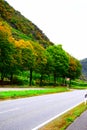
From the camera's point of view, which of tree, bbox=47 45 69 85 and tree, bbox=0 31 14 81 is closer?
tree, bbox=0 31 14 81

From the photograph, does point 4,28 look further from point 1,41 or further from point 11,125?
point 11,125

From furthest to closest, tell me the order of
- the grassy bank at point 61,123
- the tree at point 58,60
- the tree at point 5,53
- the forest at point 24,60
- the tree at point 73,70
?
the tree at point 73,70, the tree at point 58,60, the forest at point 24,60, the tree at point 5,53, the grassy bank at point 61,123

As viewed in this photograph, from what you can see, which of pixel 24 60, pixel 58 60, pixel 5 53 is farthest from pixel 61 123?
pixel 58 60

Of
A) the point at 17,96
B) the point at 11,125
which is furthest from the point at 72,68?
the point at 11,125

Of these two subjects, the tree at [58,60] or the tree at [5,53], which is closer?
the tree at [5,53]

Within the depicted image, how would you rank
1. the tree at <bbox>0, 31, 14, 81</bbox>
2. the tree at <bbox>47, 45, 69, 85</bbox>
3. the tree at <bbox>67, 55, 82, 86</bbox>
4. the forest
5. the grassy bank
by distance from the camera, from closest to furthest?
1. the grassy bank
2. the tree at <bbox>0, 31, 14, 81</bbox>
3. the forest
4. the tree at <bbox>47, 45, 69, 85</bbox>
5. the tree at <bbox>67, 55, 82, 86</bbox>

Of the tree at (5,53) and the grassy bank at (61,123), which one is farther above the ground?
the tree at (5,53)

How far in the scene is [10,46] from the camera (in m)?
73.1

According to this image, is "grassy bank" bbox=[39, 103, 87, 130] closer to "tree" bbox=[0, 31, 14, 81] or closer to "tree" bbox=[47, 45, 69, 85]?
"tree" bbox=[0, 31, 14, 81]

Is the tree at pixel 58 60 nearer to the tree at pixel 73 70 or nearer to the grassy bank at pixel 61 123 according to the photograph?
the tree at pixel 73 70

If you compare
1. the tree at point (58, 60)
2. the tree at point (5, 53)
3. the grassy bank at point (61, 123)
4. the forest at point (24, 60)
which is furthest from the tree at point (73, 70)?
the grassy bank at point (61, 123)

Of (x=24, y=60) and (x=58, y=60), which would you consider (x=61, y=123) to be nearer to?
(x=24, y=60)

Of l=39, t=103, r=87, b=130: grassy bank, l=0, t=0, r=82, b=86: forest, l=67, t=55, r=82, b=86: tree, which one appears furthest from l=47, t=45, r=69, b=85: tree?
l=39, t=103, r=87, b=130: grassy bank

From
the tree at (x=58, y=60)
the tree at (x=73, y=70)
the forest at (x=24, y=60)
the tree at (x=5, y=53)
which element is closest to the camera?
the tree at (x=5, y=53)
